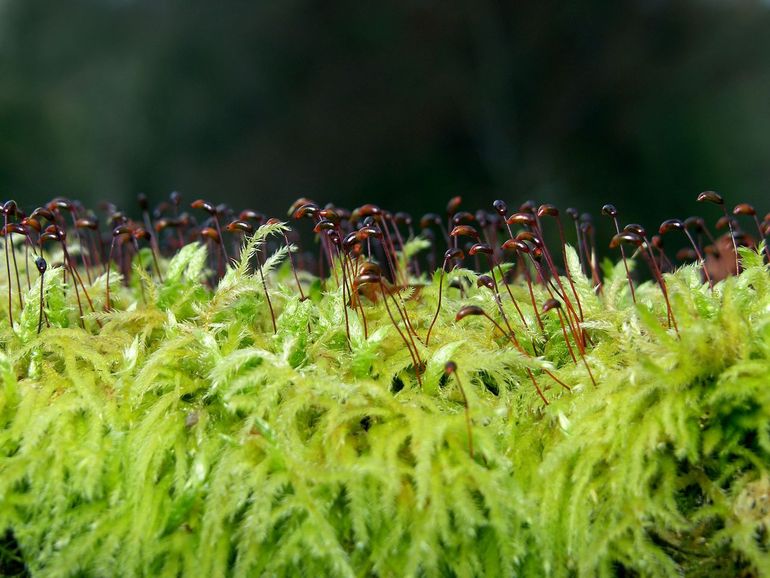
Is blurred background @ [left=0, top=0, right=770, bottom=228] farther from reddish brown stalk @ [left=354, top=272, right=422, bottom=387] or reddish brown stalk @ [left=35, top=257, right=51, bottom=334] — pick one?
reddish brown stalk @ [left=354, top=272, right=422, bottom=387]

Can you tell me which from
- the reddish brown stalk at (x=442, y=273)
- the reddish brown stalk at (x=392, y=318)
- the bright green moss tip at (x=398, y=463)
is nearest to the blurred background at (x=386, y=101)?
the reddish brown stalk at (x=442, y=273)

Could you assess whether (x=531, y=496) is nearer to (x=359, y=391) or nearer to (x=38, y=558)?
(x=359, y=391)

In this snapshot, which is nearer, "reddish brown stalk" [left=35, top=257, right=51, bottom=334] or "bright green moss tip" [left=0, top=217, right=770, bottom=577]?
"bright green moss tip" [left=0, top=217, right=770, bottom=577]

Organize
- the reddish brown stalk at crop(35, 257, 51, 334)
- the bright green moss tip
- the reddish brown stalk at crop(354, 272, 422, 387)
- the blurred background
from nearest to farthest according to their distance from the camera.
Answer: the bright green moss tip → the reddish brown stalk at crop(354, 272, 422, 387) → the reddish brown stalk at crop(35, 257, 51, 334) → the blurred background

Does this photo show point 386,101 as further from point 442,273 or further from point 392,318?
point 392,318

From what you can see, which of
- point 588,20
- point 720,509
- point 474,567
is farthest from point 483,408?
point 588,20

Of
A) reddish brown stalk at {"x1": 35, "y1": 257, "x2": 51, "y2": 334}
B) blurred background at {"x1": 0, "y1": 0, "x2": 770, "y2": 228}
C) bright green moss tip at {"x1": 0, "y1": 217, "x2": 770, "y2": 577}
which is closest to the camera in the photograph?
bright green moss tip at {"x1": 0, "y1": 217, "x2": 770, "y2": 577}

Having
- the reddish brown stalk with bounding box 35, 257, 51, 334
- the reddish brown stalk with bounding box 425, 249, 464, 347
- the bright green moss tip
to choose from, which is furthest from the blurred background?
the bright green moss tip

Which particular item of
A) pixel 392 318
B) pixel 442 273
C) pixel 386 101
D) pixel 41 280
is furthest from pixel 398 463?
pixel 386 101
